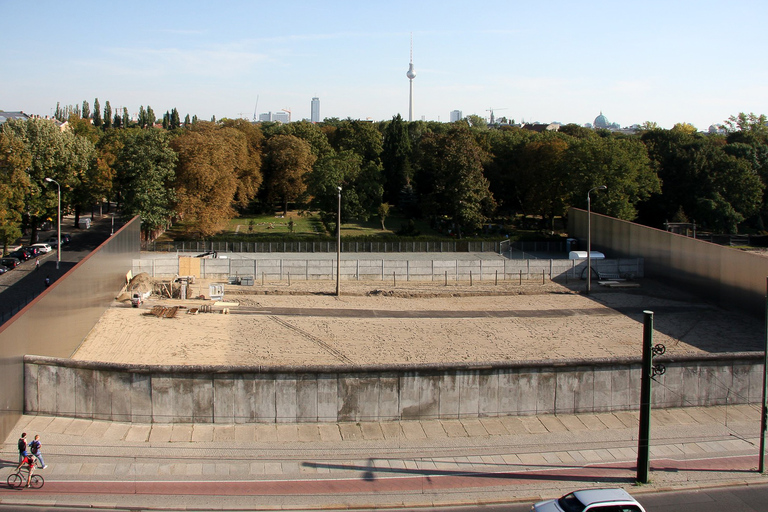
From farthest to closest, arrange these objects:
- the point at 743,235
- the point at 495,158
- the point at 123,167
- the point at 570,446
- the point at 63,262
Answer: the point at 495,158, the point at 743,235, the point at 123,167, the point at 63,262, the point at 570,446

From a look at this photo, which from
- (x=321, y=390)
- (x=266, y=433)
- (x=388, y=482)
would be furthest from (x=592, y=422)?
(x=266, y=433)

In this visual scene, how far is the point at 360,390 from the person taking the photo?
1836cm

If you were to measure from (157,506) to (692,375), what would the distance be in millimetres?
15178

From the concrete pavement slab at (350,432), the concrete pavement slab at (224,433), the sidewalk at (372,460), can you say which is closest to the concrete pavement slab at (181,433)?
the sidewalk at (372,460)

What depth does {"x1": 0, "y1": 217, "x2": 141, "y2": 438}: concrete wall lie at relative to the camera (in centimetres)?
1767

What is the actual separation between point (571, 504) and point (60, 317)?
1980cm

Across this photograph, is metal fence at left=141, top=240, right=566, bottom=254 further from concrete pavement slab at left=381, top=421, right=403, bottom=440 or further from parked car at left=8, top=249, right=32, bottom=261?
concrete pavement slab at left=381, top=421, right=403, bottom=440

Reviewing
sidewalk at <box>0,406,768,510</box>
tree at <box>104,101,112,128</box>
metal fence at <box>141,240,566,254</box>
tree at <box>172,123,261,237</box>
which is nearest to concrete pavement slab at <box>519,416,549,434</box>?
sidewalk at <box>0,406,768,510</box>

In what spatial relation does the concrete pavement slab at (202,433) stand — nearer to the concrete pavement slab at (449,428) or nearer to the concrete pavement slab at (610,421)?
the concrete pavement slab at (449,428)

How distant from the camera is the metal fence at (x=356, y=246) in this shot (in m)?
54.7

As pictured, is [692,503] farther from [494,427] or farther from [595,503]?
[494,427]

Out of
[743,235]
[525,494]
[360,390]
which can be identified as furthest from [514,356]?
[743,235]

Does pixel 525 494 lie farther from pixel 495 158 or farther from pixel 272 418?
pixel 495 158

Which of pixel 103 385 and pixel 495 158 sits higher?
pixel 495 158
